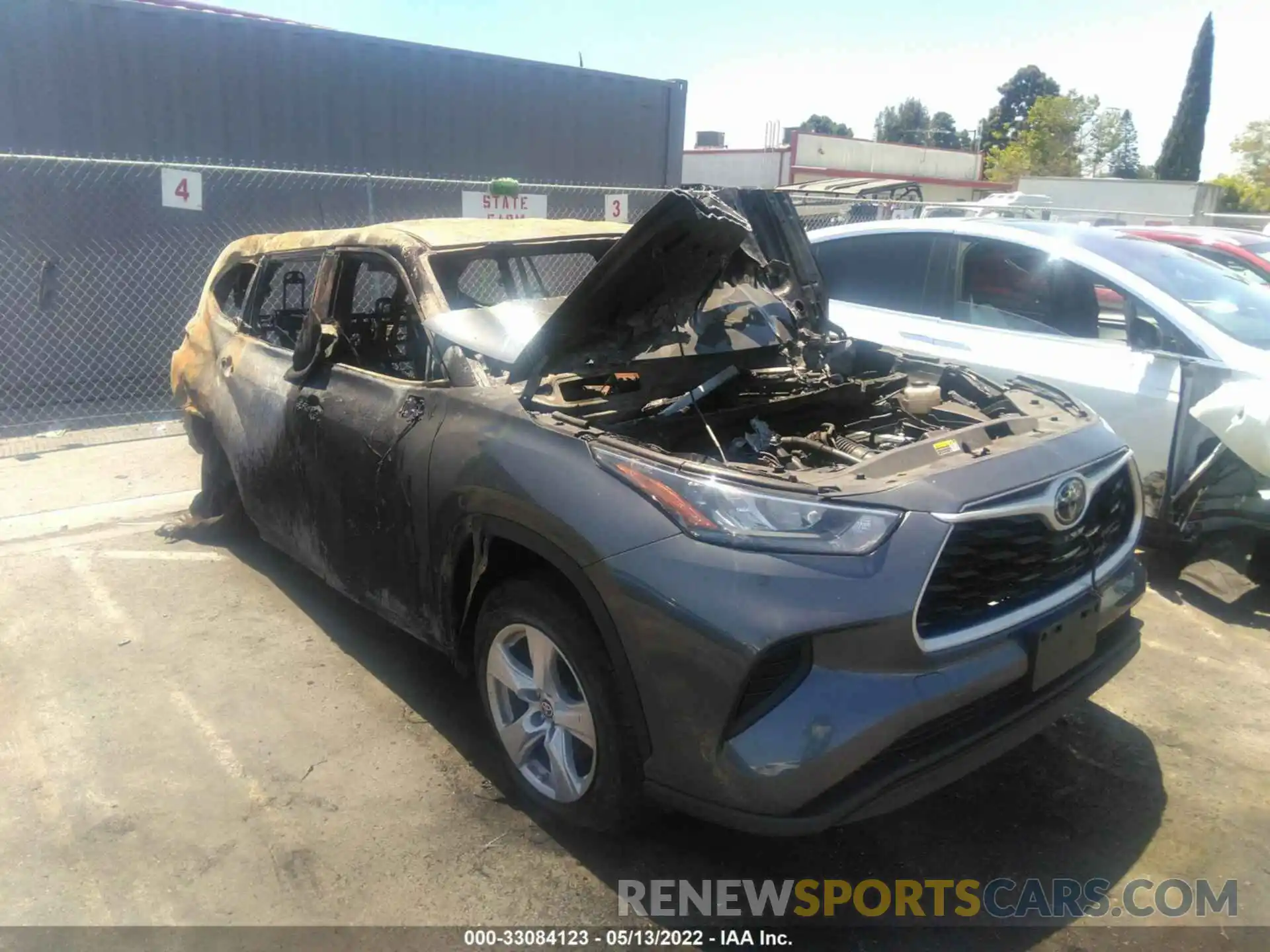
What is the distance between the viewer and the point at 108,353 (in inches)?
354

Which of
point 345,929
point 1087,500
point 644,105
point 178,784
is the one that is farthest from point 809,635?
point 644,105

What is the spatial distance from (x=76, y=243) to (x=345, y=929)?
827 cm

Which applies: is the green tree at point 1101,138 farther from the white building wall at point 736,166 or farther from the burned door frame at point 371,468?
the burned door frame at point 371,468

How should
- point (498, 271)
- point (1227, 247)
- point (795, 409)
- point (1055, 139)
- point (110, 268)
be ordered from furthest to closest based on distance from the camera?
point (1055, 139), point (1227, 247), point (110, 268), point (498, 271), point (795, 409)

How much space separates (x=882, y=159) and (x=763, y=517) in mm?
41040

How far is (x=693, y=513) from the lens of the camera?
2.42 metres

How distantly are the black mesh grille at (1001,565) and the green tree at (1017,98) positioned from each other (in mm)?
94888

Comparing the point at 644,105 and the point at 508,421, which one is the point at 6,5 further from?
the point at 508,421

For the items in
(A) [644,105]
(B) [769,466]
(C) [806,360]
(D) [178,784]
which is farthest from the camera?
(A) [644,105]

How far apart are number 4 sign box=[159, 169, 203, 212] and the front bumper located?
6856 millimetres

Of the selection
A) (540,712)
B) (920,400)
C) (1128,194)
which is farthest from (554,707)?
(1128,194)

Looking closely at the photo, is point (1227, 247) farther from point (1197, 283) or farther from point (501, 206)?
point (501, 206)

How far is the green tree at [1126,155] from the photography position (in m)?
56.7

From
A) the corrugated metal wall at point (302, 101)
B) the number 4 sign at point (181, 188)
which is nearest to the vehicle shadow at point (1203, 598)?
the number 4 sign at point (181, 188)
